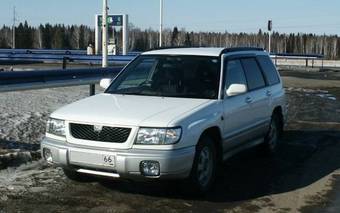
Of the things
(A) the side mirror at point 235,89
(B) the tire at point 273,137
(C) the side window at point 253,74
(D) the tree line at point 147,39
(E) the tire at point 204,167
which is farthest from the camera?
(D) the tree line at point 147,39

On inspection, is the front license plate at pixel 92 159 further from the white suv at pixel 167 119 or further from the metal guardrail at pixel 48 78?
the metal guardrail at pixel 48 78

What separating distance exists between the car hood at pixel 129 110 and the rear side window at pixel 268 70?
250 cm

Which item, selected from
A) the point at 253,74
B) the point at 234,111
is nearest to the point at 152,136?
the point at 234,111

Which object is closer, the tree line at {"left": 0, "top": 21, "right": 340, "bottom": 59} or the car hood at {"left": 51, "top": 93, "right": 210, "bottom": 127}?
the car hood at {"left": 51, "top": 93, "right": 210, "bottom": 127}

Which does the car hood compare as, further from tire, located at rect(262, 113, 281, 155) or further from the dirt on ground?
tire, located at rect(262, 113, 281, 155)

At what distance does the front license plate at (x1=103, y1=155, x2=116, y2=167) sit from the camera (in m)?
6.44


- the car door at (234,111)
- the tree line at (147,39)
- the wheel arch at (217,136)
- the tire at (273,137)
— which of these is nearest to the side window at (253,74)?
the car door at (234,111)

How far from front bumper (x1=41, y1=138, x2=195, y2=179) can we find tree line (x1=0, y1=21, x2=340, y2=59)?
88.1 meters

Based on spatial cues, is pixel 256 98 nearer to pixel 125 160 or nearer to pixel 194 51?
pixel 194 51

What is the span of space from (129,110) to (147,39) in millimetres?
105381

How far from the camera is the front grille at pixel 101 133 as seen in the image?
6.50 m

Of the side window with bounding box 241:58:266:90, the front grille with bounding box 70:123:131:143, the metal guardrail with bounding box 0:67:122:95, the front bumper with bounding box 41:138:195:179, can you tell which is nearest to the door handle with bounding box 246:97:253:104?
the side window with bounding box 241:58:266:90

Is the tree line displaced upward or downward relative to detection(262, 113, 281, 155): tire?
upward

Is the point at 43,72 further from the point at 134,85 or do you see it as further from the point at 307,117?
the point at 307,117
